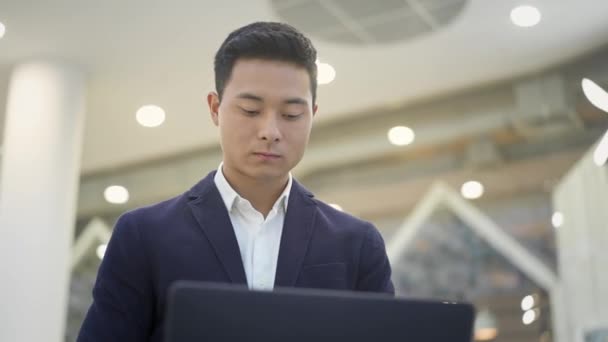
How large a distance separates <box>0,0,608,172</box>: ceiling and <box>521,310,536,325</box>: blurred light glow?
65.5 inches

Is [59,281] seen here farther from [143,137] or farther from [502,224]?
[502,224]

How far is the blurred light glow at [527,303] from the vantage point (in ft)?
18.5

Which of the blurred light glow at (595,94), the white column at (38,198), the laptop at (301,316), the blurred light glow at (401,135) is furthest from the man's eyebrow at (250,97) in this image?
the blurred light glow at (401,135)

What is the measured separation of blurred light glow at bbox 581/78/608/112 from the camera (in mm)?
5367

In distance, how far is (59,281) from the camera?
4867 millimetres

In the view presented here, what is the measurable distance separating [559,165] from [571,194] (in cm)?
29

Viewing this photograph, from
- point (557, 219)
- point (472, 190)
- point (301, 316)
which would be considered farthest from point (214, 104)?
point (472, 190)

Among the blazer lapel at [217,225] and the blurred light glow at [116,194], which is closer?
the blazer lapel at [217,225]

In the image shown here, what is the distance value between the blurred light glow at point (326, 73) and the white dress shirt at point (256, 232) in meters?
4.27

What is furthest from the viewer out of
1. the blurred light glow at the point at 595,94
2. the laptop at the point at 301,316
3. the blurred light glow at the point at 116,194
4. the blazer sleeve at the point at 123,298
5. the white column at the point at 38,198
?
the blurred light glow at the point at 116,194

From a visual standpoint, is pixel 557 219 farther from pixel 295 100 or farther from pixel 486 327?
pixel 295 100

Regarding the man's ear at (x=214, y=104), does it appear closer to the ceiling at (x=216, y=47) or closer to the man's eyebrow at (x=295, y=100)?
the man's eyebrow at (x=295, y=100)

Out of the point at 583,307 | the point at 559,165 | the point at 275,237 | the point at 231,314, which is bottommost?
the point at 231,314

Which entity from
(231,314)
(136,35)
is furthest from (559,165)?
(231,314)
